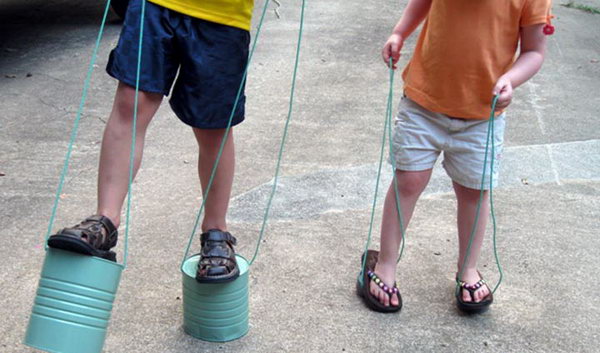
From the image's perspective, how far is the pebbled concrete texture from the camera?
2.71 m

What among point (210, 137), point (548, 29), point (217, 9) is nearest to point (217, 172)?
point (210, 137)

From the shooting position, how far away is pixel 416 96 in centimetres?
273

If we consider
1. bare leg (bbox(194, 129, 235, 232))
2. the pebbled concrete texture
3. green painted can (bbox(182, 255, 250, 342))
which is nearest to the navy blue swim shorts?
bare leg (bbox(194, 129, 235, 232))

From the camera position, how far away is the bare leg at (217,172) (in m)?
2.67

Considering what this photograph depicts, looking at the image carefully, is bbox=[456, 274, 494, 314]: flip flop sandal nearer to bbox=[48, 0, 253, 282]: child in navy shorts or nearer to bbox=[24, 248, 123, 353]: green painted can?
bbox=[48, 0, 253, 282]: child in navy shorts

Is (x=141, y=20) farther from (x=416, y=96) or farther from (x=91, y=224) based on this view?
(x=416, y=96)

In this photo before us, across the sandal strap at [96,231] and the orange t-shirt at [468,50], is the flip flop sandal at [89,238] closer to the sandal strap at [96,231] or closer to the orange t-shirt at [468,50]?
the sandal strap at [96,231]

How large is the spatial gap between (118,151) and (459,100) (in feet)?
3.68

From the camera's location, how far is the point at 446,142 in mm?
2738

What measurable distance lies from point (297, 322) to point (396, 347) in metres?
0.35

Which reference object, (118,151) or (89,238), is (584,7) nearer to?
(118,151)

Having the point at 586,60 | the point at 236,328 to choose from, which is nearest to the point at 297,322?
the point at 236,328

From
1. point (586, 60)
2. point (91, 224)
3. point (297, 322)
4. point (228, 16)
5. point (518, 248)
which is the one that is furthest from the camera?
point (586, 60)

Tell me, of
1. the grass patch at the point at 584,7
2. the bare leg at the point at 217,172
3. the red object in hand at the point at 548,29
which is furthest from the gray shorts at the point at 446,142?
the grass patch at the point at 584,7
